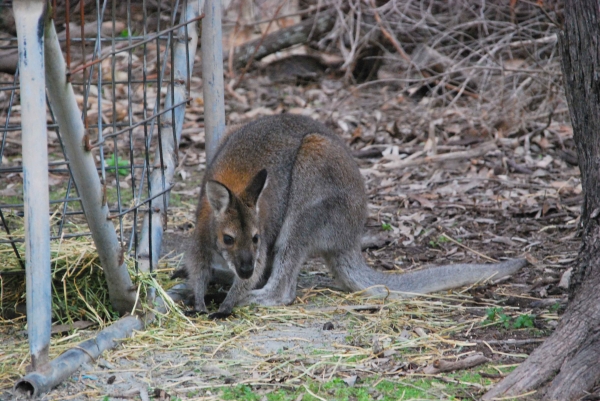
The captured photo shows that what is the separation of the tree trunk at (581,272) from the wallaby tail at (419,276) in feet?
4.36

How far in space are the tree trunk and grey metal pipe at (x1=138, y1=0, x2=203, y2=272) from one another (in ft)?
7.77

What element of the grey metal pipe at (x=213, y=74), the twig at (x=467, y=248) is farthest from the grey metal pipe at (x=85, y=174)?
the twig at (x=467, y=248)

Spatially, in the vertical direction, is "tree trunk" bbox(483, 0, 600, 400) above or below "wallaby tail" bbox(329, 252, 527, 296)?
above

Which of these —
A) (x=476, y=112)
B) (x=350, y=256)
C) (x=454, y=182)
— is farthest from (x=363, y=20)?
(x=350, y=256)

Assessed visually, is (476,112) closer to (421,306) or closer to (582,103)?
(421,306)

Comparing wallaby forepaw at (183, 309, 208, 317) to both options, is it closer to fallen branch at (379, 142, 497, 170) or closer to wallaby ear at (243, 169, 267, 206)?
wallaby ear at (243, 169, 267, 206)

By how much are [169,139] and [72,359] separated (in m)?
2.07

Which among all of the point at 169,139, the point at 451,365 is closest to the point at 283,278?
the point at 169,139

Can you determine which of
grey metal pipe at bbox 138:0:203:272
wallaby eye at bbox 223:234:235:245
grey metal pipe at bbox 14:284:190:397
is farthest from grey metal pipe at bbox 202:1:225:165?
grey metal pipe at bbox 14:284:190:397

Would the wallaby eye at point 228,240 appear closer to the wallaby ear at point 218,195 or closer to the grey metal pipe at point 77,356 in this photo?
the wallaby ear at point 218,195

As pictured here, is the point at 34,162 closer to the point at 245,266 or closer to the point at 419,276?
the point at 245,266

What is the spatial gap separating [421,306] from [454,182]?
3.00 m

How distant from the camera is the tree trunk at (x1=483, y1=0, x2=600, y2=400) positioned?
3.36m

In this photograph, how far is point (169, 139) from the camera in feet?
17.7
